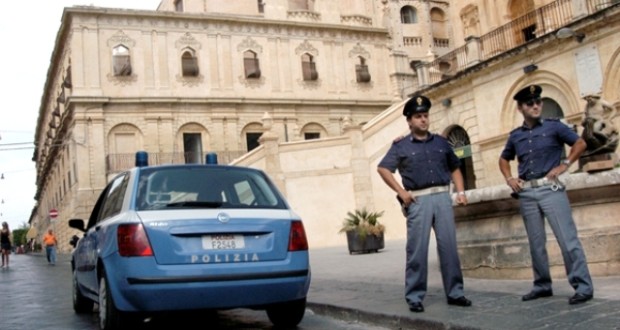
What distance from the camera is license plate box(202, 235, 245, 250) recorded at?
208 inches

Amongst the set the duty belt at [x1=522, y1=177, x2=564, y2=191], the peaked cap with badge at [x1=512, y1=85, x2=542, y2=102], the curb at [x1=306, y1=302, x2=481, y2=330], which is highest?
the peaked cap with badge at [x1=512, y1=85, x2=542, y2=102]

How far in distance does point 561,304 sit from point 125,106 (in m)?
32.5

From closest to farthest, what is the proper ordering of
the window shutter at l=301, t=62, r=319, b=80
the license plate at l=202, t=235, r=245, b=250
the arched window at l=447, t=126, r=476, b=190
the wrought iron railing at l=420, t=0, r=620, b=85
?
the license plate at l=202, t=235, r=245, b=250, the wrought iron railing at l=420, t=0, r=620, b=85, the arched window at l=447, t=126, r=476, b=190, the window shutter at l=301, t=62, r=319, b=80

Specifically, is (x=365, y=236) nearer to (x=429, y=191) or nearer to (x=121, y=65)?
(x=429, y=191)

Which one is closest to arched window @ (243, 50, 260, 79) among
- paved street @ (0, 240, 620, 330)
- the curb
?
paved street @ (0, 240, 620, 330)

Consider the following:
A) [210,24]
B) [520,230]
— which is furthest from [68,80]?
[520,230]

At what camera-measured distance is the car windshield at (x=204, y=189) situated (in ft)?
18.2

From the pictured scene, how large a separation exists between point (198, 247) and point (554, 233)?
10.7 feet

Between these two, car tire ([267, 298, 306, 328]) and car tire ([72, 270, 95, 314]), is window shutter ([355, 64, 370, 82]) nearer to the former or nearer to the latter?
car tire ([72, 270, 95, 314])

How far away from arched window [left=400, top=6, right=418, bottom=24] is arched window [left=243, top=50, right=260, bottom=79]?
13.0 m

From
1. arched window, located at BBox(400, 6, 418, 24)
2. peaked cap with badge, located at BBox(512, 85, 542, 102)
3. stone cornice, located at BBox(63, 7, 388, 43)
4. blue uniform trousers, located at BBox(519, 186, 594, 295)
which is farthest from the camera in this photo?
arched window, located at BBox(400, 6, 418, 24)

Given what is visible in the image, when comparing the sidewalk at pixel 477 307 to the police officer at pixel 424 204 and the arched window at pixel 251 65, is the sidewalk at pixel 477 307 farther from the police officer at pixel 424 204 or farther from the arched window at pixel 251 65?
the arched window at pixel 251 65

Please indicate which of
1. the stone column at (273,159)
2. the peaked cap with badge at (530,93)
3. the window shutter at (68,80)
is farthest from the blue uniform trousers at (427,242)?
the window shutter at (68,80)

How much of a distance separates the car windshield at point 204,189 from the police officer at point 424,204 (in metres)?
1.24
